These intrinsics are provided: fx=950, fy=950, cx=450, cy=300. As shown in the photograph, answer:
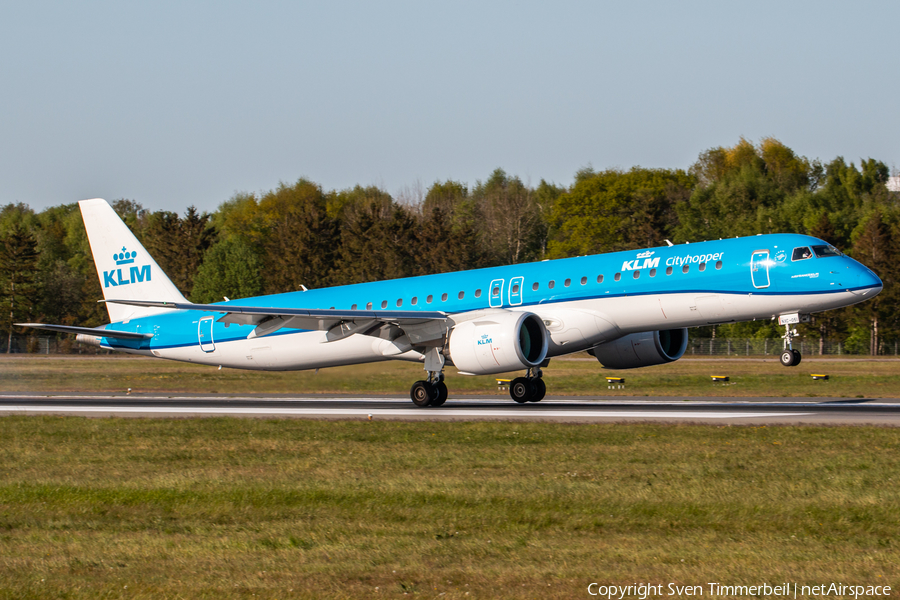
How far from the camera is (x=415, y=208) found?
5094 inches

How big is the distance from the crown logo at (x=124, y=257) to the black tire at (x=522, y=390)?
15582 millimetres

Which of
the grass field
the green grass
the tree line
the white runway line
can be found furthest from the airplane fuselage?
the tree line

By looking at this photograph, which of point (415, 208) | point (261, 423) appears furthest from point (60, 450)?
point (415, 208)

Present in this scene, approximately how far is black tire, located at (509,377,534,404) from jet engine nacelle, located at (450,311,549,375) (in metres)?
3.06

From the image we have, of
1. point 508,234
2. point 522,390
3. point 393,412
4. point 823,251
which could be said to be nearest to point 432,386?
point 393,412

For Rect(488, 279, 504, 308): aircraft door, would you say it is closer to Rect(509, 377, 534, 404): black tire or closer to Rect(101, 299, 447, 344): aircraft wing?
Rect(101, 299, 447, 344): aircraft wing

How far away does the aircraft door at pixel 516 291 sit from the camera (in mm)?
28234

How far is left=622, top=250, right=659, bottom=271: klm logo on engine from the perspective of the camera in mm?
26328

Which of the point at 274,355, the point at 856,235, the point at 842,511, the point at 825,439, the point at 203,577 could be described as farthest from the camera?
the point at 856,235

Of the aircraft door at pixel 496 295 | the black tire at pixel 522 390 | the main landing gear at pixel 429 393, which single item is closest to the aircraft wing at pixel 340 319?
the main landing gear at pixel 429 393

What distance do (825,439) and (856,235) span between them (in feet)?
239

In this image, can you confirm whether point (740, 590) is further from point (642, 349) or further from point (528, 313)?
point (642, 349)

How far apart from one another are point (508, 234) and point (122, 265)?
7121 cm

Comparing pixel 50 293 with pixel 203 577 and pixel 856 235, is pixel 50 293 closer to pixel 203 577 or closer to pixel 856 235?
pixel 856 235
